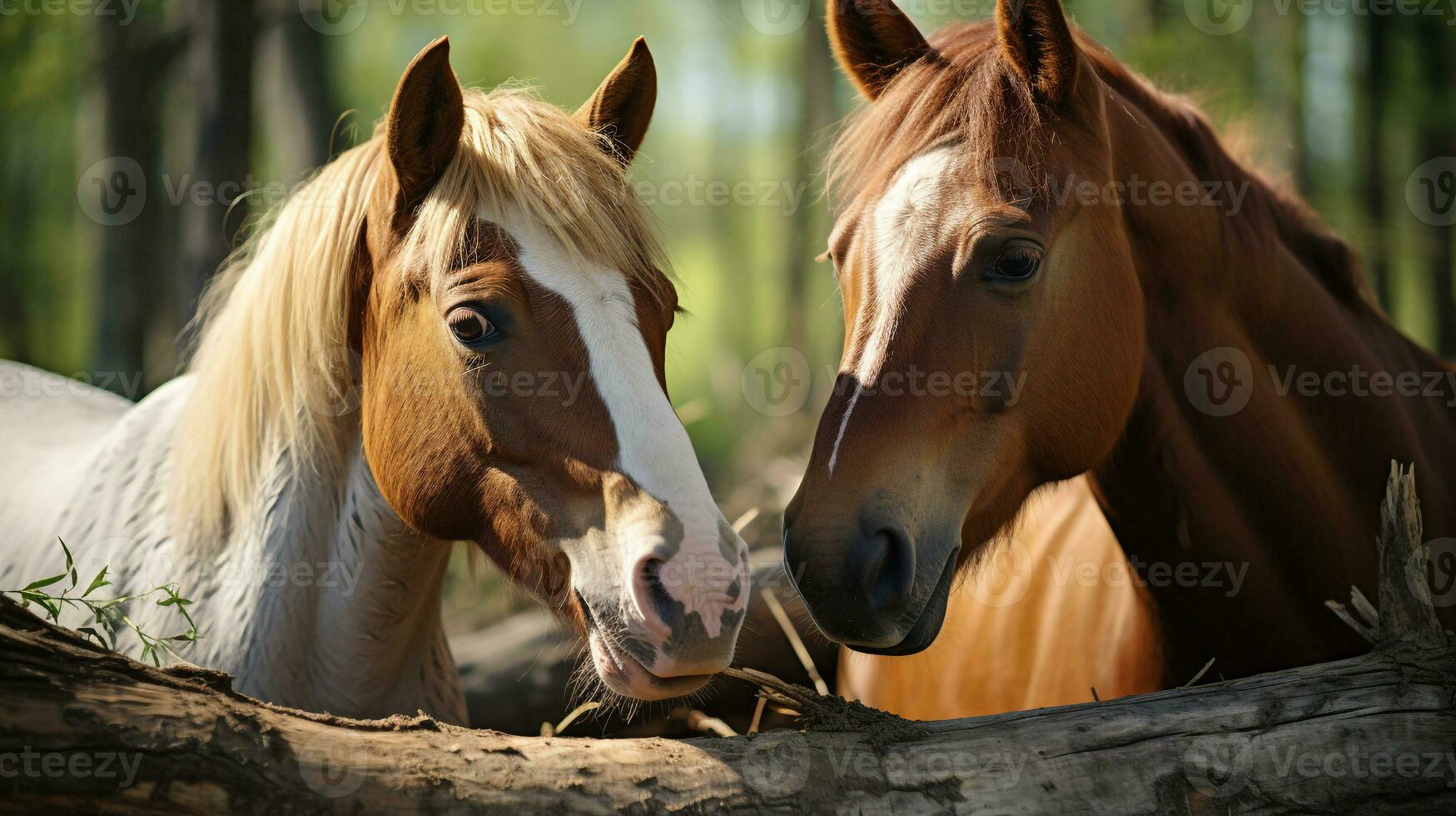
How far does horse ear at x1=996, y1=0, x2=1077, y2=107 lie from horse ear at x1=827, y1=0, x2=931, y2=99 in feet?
1.26

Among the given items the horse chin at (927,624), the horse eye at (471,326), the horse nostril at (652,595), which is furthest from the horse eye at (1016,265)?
the horse eye at (471,326)

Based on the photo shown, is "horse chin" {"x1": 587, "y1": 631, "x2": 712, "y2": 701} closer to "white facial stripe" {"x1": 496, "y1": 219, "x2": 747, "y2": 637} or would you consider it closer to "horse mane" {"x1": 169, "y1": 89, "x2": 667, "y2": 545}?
"white facial stripe" {"x1": 496, "y1": 219, "x2": 747, "y2": 637}

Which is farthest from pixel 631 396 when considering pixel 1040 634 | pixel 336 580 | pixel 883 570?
pixel 1040 634

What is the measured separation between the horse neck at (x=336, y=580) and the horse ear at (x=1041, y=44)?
2126mm

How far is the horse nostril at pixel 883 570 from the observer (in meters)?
2.28

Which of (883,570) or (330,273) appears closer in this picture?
(883,570)

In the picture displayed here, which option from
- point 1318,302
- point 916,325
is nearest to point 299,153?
point 916,325

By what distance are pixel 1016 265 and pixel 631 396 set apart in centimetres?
106

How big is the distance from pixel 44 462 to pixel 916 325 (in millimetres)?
3354

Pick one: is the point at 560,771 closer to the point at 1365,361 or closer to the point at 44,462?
the point at 1365,361

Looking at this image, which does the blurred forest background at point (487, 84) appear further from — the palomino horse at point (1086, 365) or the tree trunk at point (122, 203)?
the palomino horse at point (1086, 365)

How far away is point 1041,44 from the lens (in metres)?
2.71

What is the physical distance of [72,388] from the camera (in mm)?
4676

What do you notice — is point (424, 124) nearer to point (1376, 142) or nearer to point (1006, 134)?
point (1006, 134)
